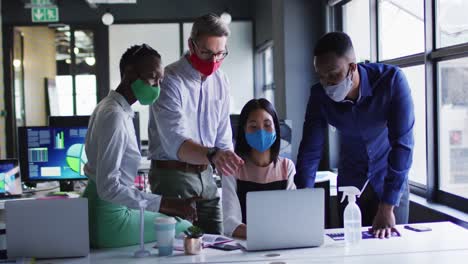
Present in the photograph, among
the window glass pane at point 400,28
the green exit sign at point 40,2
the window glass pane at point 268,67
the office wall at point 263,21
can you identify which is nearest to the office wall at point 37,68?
the green exit sign at point 40,2

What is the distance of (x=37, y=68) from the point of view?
38.0 ft

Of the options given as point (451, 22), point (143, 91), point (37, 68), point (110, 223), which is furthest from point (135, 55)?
point (37, 68)

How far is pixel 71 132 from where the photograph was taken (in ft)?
12.1

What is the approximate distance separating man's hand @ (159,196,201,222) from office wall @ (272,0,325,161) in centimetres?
343

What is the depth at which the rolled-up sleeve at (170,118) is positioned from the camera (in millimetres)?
2584

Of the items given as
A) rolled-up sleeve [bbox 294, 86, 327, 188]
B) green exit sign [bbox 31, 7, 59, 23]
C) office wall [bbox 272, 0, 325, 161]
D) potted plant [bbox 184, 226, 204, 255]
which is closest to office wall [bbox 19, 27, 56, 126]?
green exit sign [bbox 31, 7, 59, 23]

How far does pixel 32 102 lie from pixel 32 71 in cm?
74

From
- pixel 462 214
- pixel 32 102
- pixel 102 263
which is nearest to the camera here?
pixel 102 263

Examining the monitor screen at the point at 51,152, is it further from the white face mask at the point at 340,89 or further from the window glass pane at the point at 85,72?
the window glass pane at the point at 85,72

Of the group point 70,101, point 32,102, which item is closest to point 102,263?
point 70,101

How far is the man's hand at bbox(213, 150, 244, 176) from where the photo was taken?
2314 millimetres

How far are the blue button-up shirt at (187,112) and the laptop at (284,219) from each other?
58cm

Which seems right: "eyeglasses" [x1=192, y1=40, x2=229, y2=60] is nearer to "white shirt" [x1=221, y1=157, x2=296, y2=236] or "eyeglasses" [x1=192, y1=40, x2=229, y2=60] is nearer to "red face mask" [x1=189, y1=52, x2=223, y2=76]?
"red face mask" [x1=189, y1=52, x2=223, y2=76]

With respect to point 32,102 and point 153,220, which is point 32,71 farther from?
point 153,220
